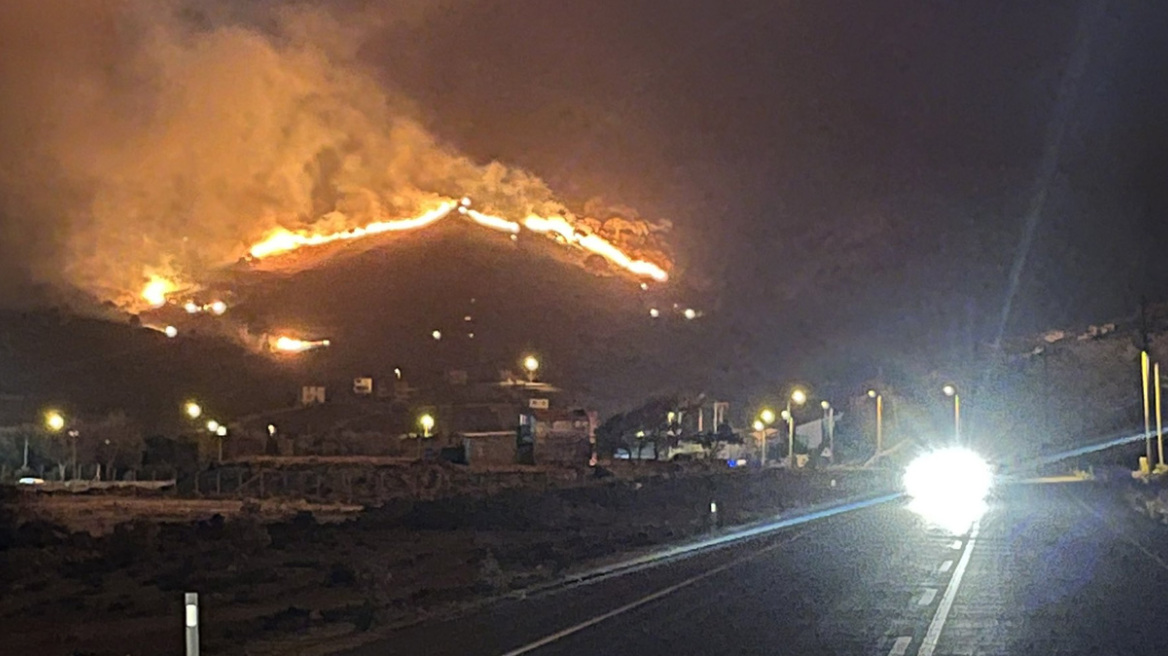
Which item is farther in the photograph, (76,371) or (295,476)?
(76,371)

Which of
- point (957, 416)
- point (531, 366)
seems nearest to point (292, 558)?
point (957, 416)

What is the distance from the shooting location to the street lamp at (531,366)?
122 meters

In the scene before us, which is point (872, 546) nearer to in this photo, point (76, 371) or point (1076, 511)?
point (1076, 511)

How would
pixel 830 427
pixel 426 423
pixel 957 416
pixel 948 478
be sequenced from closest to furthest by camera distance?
pixel 948 478 → pixel 426 423 → pixel 957 416 → pixel 830 427

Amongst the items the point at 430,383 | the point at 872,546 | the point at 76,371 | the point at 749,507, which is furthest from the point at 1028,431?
the point at 872,546

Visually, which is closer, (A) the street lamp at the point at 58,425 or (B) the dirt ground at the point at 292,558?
(B) the dirt ground at the point at 292,558

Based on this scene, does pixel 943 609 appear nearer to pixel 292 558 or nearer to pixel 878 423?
pixel 292 558

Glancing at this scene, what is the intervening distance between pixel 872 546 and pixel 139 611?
53.1 feet

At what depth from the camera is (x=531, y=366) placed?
123m

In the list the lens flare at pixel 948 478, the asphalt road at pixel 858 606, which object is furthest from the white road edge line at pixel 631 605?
the lens flare at pixel 948 478

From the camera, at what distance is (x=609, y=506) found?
2053 inches

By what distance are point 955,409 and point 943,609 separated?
303 ft

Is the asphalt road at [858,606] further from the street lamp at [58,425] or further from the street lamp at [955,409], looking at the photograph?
the street lamp at [955,409]

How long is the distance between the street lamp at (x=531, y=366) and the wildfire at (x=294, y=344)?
2079 centimetres
